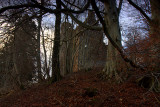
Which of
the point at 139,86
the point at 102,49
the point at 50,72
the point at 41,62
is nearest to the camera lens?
the point at 139,86

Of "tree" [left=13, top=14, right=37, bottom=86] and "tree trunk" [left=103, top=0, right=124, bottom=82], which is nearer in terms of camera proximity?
"tree trunk" [left=103, top=0, right=124, bottom=82]

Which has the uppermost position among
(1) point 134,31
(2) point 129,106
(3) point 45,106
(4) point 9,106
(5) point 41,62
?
(1) point 134,31

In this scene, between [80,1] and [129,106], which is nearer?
[129,106]

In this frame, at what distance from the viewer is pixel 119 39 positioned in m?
5.22

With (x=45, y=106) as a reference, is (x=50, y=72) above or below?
above

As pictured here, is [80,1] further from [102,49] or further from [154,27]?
[102,49]

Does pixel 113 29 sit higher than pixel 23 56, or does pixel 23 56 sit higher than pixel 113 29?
pixel 113 29

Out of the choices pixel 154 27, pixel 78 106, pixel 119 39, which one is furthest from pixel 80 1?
pixel 78 106

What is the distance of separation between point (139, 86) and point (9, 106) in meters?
5.05

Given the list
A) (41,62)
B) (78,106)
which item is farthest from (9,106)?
(41,62)

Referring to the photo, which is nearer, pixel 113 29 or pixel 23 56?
pixel 113 29

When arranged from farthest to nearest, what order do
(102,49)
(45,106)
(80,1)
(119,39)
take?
(102,49), (80,1), (119,39), (45,106)

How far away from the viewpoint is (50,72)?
673 cm

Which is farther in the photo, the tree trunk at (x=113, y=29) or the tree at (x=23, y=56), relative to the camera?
the tree at (x=23, y=56)
